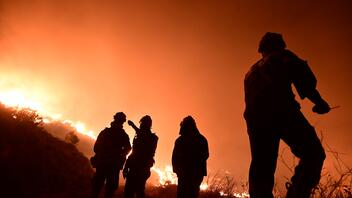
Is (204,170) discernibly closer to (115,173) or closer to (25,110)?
(115,173)

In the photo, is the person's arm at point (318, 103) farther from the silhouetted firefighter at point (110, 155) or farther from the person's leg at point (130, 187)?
the silhouetted firefighter at point (110, 155)

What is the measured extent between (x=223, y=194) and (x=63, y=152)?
10970mm

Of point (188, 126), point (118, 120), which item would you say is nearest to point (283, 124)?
point (188, 126)

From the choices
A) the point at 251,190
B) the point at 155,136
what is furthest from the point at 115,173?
the point at 251,190

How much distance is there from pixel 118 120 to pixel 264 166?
7.22 metres

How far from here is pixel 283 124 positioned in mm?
3742

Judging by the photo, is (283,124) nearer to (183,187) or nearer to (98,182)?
(183,187)

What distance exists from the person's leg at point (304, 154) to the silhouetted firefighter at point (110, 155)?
274 inches

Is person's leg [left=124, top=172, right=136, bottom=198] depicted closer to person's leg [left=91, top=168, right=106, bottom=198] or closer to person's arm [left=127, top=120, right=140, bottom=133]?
person's leg [left=91, top=168, right=106, bottom=198]

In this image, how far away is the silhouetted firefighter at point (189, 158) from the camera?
785 centimetres

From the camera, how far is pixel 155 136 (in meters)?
9.69

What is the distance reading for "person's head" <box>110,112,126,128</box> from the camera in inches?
404

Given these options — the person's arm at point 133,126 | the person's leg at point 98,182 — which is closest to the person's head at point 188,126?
the person's arm at point 133,126

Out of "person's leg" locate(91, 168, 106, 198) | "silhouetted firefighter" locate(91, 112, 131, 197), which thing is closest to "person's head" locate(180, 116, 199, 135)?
"silhouetted firefighter" locate(91, 112, 131, 197)
